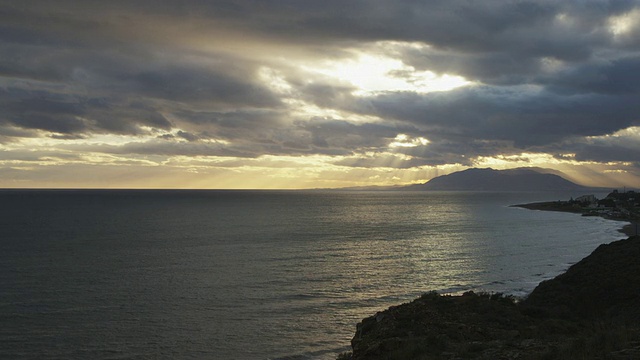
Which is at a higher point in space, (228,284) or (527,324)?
(527,324)

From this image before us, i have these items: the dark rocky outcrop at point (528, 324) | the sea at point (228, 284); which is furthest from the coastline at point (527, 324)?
the sea at point (228, 284)

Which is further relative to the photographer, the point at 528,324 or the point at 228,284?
the point at 228,284

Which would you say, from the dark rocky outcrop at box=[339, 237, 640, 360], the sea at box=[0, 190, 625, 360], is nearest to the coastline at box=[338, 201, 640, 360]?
the dark rocky outcrop at box=[339, 237, 640, 360]

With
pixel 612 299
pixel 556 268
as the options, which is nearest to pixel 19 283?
pixel 612 299

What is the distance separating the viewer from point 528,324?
25.3 m

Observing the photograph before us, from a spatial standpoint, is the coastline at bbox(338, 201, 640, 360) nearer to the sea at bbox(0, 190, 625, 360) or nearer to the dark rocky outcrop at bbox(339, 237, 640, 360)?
the dark rocky outcrop at bbox(339, 237, 640, 360)

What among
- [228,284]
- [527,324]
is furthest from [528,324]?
[228,284]

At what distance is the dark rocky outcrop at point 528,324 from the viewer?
17.7 m

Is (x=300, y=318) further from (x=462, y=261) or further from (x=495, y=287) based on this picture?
(x=462, y=261)

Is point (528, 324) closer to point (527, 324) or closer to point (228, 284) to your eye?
point (527, 324)

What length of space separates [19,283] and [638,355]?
48677mm

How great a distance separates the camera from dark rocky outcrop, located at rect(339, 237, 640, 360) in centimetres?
1772

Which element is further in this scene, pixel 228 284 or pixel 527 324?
pixel 228 284

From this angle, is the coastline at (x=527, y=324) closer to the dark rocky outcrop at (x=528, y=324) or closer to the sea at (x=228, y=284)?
the dark rocky outcrop at (x=528, y=324)
